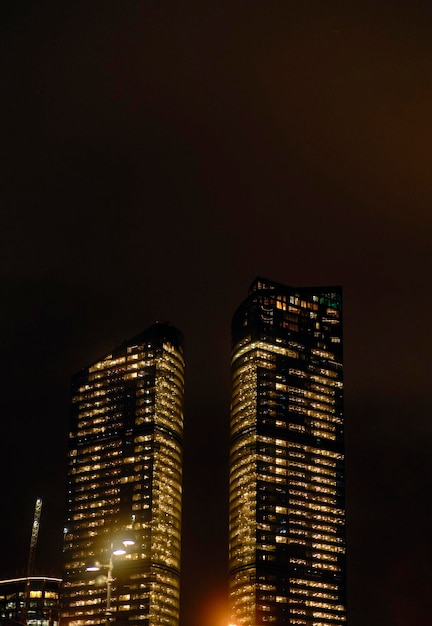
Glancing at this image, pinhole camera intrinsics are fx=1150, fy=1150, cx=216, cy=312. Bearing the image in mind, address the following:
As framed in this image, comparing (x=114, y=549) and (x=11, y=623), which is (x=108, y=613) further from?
(x=11, y=623)

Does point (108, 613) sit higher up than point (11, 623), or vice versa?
point (11, 623)

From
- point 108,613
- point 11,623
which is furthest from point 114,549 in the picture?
point 11,623

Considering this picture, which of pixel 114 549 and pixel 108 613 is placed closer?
pixel 114 549

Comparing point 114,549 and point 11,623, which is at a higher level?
point 11,623

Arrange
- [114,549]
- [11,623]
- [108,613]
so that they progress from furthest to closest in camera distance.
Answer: [11,623], [108,613], [114,549]

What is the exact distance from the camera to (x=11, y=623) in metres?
76.6

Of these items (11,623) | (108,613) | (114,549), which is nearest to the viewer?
(114,549)

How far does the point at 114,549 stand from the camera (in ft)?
128

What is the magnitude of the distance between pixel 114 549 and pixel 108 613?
444 cm

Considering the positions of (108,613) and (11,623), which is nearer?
(108,613)

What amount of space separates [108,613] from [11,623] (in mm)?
36863

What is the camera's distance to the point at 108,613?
1668 inches

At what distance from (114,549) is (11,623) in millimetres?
40827
